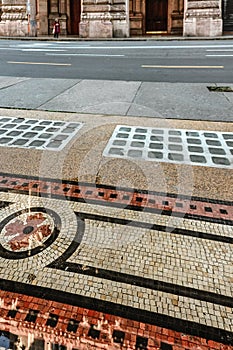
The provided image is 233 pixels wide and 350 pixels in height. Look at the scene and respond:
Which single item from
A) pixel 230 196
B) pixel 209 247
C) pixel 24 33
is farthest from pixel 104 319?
pixel 24 33

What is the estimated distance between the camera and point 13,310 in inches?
80.0

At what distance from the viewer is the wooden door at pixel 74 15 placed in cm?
2748

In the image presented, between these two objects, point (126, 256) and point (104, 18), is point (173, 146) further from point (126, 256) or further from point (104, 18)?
point (104, 18)

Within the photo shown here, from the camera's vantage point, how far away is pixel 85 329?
1.91 meters

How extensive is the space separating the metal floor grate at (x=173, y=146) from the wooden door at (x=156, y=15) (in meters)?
24.7

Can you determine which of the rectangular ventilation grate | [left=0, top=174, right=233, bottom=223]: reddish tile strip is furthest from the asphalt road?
[left=0, top=174, right=233, bottom=223]: reddish tile strip

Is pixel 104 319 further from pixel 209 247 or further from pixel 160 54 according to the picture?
pixel 160 54

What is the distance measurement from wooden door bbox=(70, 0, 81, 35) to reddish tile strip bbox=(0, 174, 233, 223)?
27.7m

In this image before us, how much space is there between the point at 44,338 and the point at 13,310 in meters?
0.30

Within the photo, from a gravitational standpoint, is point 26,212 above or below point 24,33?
below

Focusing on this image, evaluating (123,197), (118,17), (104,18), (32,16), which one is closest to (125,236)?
(123,197)

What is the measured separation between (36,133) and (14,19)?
24.7 meters

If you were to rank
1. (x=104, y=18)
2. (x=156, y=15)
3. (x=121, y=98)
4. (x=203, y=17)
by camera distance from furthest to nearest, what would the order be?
(x=156, y=15) → (x=104, y=18) → (x=203, y=17) → (x=121, y=98)

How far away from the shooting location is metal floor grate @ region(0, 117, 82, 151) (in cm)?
470
